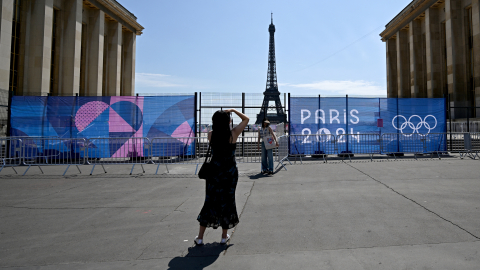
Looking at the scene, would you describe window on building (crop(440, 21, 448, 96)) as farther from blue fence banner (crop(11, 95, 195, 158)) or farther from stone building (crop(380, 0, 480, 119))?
blue fence banner (crop(11, 95, 195, 158))

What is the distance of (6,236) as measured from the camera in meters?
3.82

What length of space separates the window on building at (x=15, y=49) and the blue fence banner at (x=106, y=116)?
9616 millimetres

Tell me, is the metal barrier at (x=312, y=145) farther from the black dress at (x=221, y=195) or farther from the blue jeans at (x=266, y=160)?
the black dress at (x=221, y=195)

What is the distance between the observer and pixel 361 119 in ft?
44.7

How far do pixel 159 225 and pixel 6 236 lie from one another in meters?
1.91

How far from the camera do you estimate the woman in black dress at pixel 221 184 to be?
3391 millimetres

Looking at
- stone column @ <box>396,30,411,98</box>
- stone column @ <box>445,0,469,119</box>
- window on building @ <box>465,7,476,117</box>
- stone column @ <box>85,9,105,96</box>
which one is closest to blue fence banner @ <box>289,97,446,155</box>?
stone column @ <box>445,0,469,119</box>

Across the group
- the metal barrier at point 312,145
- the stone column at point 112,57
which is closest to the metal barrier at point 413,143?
the metal barrier at point 312,145

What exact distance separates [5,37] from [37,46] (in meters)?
3.33

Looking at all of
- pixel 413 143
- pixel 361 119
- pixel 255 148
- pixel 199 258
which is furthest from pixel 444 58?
pixel 199 258

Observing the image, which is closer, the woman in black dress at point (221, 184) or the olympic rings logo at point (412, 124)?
the woman in black dress at point (221, 184)

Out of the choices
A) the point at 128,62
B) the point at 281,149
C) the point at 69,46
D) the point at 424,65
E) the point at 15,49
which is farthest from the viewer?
the point at 424,65

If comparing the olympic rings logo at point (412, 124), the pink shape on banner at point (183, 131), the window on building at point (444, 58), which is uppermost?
the window on building at point (444, 58)

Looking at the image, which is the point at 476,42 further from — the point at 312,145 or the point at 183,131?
the point at 183,131
